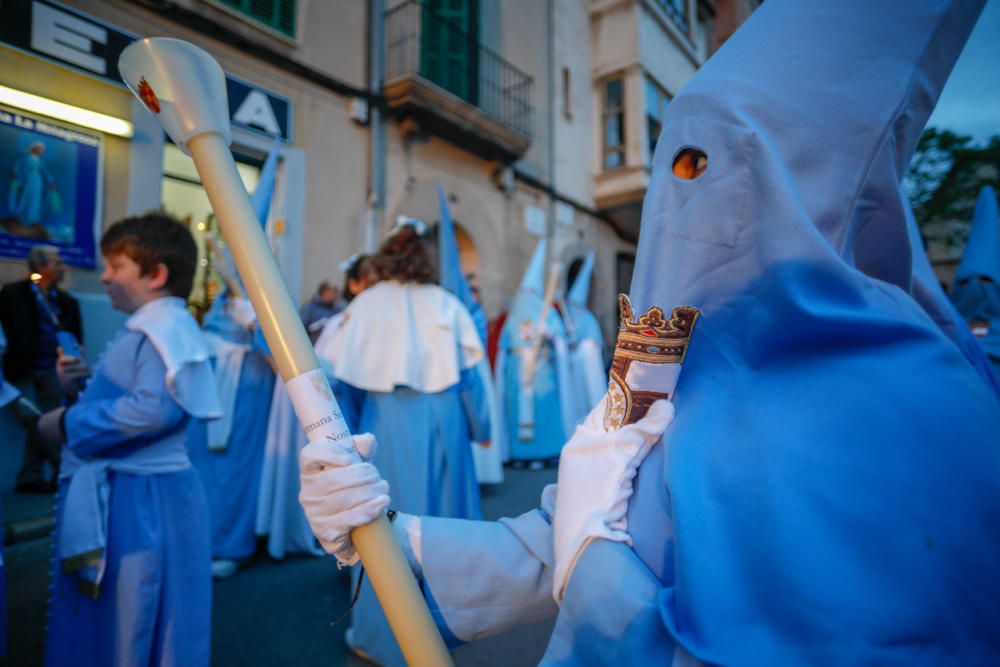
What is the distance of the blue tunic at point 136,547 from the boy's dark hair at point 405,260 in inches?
58.1

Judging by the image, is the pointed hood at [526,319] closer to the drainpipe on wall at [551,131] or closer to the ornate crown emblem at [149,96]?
the drainpipe on wall at [551,131]

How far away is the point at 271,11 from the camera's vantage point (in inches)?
255

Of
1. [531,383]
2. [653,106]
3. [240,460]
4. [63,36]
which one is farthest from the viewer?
[653,106]

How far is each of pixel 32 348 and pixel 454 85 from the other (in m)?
7.22

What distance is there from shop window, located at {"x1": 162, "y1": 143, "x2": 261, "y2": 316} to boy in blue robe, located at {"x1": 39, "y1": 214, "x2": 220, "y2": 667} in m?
4.43

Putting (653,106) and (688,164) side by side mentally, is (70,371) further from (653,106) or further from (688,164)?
(653,106)

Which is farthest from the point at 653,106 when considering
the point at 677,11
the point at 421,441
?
the point at 421,441

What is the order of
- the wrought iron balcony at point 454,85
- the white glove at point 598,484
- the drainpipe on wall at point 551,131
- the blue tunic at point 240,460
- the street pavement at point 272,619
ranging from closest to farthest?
the white glove at point 598,484 < the street pavement at point 272,619 < the blue tunic at point 240,460 < the wrought iron balcony at point 454,85 < the drainpipe on wall at point 551,131

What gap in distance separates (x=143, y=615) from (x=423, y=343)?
178 centimetres

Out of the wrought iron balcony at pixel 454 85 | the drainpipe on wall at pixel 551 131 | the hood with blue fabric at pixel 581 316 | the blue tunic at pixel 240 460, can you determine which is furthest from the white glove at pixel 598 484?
the drainpipe on wall at pixel 551 131

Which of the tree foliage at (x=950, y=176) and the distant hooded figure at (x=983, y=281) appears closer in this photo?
the distant hooded figure at (x=983, y=281)

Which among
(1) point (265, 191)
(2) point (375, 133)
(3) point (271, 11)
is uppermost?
(3) point (271, 11)

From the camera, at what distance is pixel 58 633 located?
5.82ft

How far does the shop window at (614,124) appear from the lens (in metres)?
13.0
